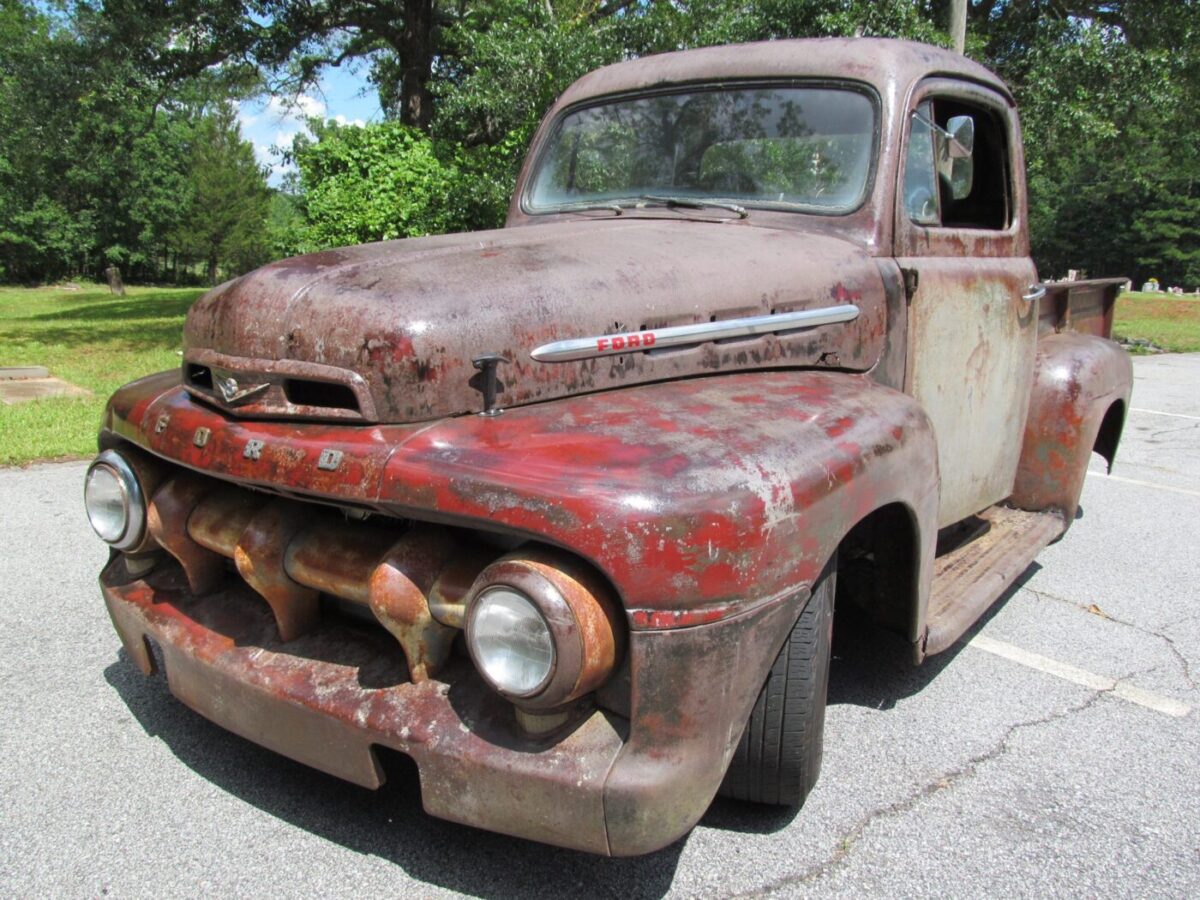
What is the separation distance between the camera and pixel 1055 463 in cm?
382

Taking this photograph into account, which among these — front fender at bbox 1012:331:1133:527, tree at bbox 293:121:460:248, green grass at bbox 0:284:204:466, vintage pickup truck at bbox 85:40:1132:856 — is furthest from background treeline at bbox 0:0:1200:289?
vintage pickup truck at bbox 85:40:1132:856

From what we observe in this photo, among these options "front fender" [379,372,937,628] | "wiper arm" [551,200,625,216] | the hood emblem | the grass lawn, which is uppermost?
"wiper arm" [551,200,625,216]

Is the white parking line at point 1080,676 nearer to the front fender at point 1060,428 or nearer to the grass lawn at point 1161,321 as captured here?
the front fender at point 1060,428

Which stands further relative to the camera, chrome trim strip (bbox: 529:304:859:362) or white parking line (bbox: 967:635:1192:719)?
white parking line (bbox: 967:635:1192:719)

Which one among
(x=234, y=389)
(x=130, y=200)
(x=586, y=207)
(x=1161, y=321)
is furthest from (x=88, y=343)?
(x=130, y=200)

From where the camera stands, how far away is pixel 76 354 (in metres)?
10.8

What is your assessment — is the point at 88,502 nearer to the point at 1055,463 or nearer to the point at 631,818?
the point at 631,818

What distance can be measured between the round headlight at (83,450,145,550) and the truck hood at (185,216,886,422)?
0.99 ft

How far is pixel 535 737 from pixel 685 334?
3.62 ft

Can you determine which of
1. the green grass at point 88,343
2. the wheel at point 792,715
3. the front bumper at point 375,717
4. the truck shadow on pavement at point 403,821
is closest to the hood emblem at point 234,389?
the front bumper at point 375,717

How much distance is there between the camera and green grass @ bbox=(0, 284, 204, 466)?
20.6ft

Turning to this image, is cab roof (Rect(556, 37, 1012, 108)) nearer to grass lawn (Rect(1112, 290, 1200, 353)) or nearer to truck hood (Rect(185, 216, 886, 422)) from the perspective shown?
truck hood (Rect(185, 216, 886, 422))

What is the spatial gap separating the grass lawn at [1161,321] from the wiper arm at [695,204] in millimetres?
13864

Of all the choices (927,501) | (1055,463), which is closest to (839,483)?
(927,501)
